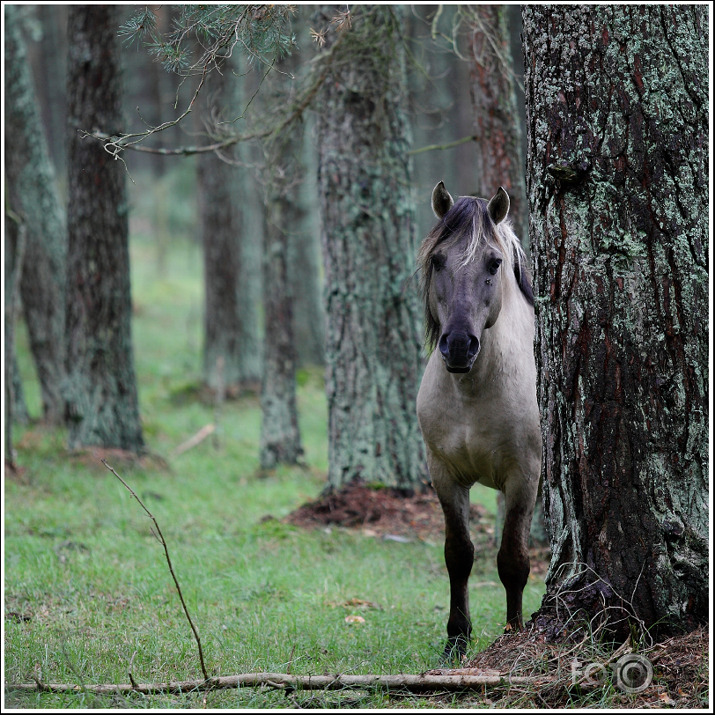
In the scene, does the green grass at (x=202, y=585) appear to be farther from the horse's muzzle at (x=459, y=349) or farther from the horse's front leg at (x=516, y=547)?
the horse's muzzle at (x=459, y=349)

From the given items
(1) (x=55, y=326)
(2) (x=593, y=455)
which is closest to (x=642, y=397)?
(2) (x=593, y=455)

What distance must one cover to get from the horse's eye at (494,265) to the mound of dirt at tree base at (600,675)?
2.02m

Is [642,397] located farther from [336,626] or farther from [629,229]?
[336,626]

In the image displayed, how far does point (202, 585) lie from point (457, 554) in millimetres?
2134

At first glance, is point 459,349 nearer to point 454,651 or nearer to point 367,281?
point 454,651

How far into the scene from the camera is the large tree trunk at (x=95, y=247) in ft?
32.7

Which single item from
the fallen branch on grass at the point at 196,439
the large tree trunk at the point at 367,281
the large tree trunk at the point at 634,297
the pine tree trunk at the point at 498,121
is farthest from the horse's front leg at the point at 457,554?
the fallen branch on grass at the point at 196,439

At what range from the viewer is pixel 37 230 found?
12281mm

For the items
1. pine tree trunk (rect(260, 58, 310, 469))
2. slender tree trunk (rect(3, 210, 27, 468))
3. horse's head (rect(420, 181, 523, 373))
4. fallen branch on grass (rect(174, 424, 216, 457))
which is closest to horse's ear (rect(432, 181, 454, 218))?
horse's head (rect(420, 181, 523, 373))

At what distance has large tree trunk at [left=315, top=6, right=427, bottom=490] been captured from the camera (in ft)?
26.9

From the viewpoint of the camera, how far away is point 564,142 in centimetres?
369

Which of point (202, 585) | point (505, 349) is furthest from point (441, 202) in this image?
point (202, 585)

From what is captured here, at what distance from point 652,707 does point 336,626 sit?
2.37 m

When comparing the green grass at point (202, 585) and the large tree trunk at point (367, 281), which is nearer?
the green grass at point (202, 585)
